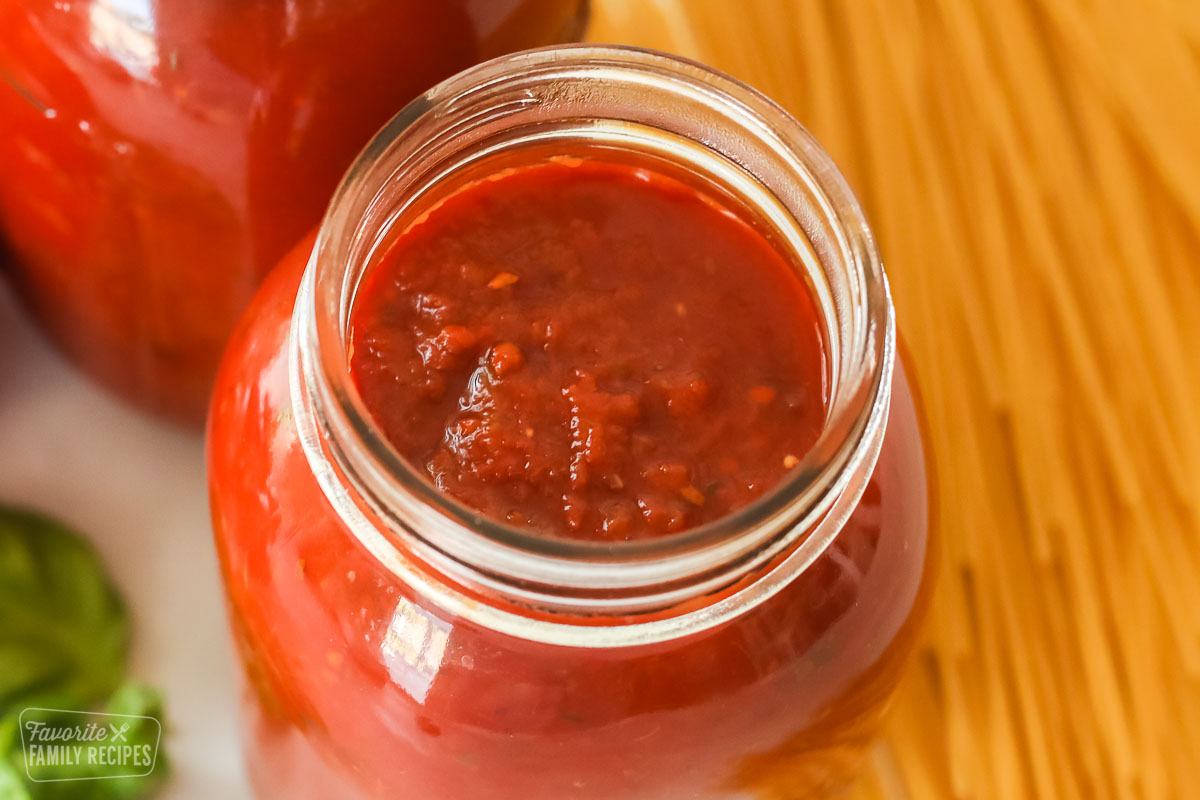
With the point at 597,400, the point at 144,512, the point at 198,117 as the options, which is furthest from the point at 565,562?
the point at 144,512

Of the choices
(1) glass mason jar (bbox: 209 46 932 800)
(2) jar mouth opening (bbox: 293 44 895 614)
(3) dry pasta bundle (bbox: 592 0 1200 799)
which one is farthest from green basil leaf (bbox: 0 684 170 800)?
(3) dry pasta bundle (bbox: 592 0 1200 799)

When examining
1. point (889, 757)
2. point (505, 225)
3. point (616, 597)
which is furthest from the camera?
point (889, 757)

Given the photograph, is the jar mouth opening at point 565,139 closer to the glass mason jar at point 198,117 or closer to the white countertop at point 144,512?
the glass mason jar at point 198,117

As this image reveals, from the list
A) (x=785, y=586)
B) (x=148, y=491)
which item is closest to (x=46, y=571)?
(x=148, y=491)

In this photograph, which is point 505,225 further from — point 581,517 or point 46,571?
point 46,571

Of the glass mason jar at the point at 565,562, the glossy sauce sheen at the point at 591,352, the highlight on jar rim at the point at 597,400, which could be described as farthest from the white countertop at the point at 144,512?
the glossy sauce sheen at the point at 591,352

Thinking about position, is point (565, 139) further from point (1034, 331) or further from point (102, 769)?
point (102, 769)

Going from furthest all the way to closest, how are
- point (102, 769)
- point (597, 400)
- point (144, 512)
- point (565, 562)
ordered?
point (144, 512)
point (102, 769)
point (597, 400)
point (565, 562)
